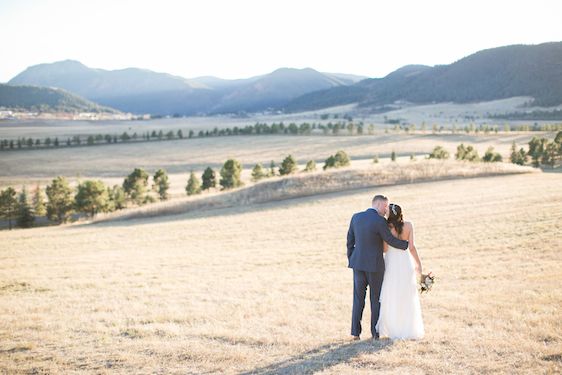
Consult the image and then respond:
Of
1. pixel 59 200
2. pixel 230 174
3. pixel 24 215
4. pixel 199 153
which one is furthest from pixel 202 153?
pixel 24 215

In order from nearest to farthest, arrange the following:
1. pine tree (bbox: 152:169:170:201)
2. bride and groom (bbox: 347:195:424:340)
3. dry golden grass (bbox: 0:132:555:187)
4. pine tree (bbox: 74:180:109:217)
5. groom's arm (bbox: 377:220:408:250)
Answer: groom's arm (bbox: 377:220:408:250) → bride and groom (bbox: 347:195:424:340) → pine tree (bbox: 74:180:109:217) → pine tree (bbox: 152:169:170:201) → dry golden grass (bbox: 0:132:555:187)

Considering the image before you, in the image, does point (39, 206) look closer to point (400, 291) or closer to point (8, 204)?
point (8, 204)

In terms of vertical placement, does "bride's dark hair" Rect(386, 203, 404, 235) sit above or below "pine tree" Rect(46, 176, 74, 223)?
above

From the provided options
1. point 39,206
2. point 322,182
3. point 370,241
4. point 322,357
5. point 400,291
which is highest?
point 370,241

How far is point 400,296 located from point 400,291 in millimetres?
103

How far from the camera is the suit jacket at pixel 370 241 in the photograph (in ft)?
29.2

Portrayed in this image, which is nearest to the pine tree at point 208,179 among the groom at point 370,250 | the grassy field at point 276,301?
the grassy field at point 276,301

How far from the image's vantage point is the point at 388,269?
927 centimetres

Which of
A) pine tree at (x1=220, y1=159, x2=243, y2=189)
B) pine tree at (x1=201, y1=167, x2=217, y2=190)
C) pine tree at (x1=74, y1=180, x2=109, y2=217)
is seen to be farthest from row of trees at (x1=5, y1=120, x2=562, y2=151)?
pine tree at (x1=74, y1=180, x2=109, y2=217)

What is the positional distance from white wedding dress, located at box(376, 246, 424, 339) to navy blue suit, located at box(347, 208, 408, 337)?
0.60 feet

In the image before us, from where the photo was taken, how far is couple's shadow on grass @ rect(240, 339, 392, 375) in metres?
8.22

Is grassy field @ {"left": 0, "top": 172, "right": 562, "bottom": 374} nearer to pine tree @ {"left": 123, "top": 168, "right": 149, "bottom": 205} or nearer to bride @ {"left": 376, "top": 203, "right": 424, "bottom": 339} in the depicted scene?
bride @ {"left": 376, "top": 203, "right": 424, "bottom": 339}

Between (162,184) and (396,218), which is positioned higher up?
(396,218)

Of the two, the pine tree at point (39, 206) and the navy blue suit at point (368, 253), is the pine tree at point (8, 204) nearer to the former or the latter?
the pine tree at point (39, 206)
